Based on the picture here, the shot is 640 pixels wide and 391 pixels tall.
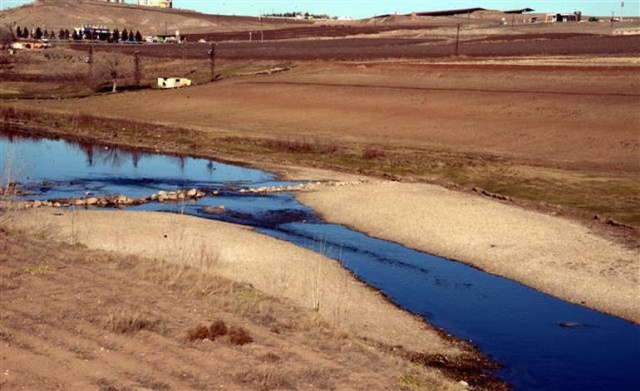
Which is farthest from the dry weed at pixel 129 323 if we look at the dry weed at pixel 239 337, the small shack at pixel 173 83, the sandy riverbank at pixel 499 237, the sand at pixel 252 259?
the small shack at pixel 173 83

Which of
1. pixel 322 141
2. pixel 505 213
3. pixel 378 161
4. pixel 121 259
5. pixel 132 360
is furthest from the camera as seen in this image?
pixel 322 141

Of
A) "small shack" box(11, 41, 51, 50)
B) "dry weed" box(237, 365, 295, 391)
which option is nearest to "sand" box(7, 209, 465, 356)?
"dry weed" box(237, 365, 295, 391)

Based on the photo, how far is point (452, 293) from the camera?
23.6 metres

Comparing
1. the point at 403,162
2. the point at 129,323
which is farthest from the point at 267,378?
the point at 403,162

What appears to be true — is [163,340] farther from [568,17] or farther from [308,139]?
[568,17]

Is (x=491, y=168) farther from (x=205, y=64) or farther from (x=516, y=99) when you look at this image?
(x=205, y=64)

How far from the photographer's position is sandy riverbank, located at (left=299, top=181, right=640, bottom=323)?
23.9 metres

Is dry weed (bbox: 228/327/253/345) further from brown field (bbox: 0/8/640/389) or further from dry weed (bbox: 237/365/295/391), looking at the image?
dry weed (bbox: 237/365/295/391)

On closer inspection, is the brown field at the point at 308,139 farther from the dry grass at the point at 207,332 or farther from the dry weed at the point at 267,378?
the dry grass at the point at 207,332

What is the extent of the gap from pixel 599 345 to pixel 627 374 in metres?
1.74

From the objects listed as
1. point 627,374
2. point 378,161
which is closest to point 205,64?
point 378,161

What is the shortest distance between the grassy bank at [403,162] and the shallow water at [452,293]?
5.96m

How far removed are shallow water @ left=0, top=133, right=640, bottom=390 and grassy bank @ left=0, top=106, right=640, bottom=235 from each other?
5960 mm

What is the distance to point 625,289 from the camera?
76.2ft
